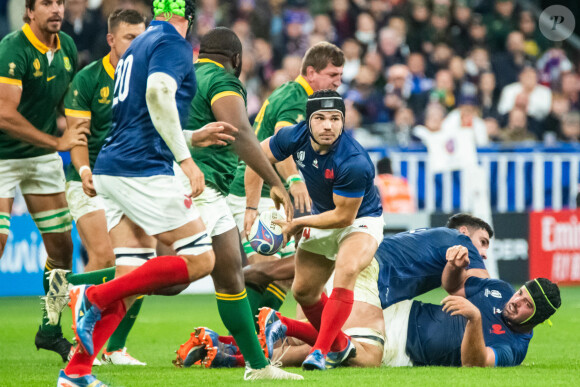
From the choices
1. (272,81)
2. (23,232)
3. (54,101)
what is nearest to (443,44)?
(272,81)

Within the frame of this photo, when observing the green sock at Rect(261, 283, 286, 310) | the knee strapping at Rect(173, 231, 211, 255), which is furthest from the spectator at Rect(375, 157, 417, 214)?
the knee strapping at Rect(173, 231, 211, 255)

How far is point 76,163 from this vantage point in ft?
24.0

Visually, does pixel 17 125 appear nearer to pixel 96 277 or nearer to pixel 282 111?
pixel 96 277

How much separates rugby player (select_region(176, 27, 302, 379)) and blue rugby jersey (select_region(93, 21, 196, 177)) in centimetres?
65

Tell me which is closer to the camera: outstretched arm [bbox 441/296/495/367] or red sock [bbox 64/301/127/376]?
red sock [bbox 64/301/127/376]

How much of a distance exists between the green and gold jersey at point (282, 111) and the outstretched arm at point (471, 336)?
2214 mm

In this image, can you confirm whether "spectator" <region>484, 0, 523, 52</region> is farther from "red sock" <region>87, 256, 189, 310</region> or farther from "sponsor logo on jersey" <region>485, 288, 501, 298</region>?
"red sock" <region>87, 256, 189, 310</region>

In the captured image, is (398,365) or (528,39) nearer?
(398,365)

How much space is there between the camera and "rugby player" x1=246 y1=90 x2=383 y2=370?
266 inches

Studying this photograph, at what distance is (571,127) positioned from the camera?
16.6 metres

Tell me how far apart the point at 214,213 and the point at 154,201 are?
2.87 feet

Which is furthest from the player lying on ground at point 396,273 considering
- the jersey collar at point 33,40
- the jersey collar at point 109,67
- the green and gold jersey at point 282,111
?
the jersey collar at point 33,40

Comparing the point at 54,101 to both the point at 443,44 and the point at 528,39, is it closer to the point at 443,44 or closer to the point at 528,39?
the point at 443,44

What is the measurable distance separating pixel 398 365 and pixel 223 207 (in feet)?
Answer: 5.92
